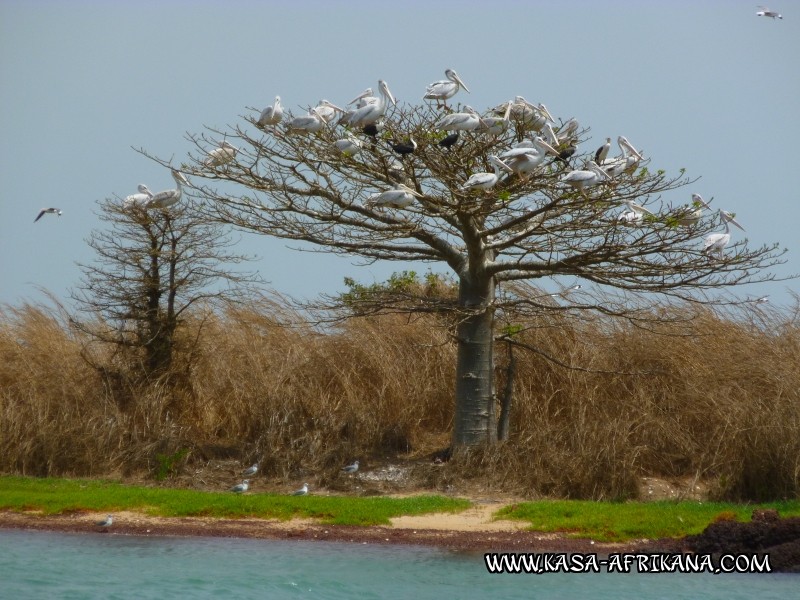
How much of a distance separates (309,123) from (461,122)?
2.39m

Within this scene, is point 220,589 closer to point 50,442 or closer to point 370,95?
point 50,442

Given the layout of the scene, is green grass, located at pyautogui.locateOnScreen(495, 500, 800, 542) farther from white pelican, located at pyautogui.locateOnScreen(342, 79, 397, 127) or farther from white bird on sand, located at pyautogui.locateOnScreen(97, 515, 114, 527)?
white pelican, located at pyautogui.locateOnScreen(342, 79, 397, 127)

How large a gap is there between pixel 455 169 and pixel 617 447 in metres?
4.81

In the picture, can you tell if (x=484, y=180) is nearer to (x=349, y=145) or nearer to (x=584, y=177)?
(x=584, y=177)

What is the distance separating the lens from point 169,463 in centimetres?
1636

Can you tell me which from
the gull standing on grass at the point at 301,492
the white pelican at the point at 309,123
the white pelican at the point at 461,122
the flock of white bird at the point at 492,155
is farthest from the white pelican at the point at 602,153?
the gull standing on grass at the point at 301,492

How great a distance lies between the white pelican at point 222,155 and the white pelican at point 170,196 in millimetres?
672

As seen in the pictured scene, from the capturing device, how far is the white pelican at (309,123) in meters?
15.4

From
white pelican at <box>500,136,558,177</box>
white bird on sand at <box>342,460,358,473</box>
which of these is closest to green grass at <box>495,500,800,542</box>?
white bird on sand at <box>342,460,358,473</box>

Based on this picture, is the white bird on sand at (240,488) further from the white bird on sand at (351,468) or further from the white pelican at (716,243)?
the white pelican at (716,243)

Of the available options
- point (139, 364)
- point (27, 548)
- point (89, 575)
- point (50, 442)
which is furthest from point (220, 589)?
point (139, 364)

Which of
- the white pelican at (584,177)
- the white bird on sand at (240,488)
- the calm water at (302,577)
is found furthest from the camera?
the white bird on sand at (240,488)

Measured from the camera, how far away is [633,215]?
1536 cm

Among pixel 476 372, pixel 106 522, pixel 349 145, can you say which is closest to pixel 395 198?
pixel 349 145
